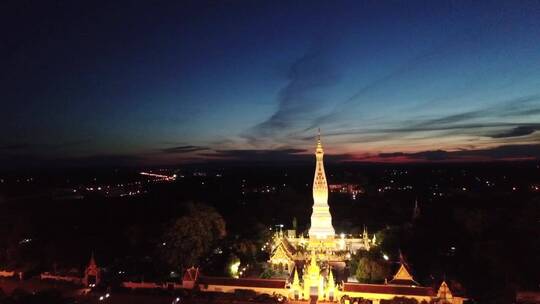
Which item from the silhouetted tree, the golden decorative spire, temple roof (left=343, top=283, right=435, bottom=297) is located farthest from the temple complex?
the golden decorative spire

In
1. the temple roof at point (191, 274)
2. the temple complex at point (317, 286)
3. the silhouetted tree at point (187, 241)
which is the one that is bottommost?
the temple complex at point (317, 286)

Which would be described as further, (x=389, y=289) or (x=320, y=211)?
(x=320, y=211)

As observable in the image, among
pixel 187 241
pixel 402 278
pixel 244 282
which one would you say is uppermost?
pixel 187 241

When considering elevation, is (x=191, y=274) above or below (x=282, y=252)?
below

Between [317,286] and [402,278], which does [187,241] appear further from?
[402,278]

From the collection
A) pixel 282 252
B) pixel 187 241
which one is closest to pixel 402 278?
pixel 282 252

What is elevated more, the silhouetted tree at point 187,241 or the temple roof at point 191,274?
the silhouetted tree at point 187,241

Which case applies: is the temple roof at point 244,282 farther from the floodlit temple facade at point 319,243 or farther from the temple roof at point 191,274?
the floodlit temple facade at point 319,243

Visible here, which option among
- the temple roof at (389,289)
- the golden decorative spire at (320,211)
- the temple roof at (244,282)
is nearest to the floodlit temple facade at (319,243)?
the golden decorative spire at (320,211)

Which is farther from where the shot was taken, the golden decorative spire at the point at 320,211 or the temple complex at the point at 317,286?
the golden decorative spire at the point at 320,211
